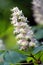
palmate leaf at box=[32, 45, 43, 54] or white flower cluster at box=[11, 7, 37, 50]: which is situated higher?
white flower cluster at box=[11, 7, 37, 50]

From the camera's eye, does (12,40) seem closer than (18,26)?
No

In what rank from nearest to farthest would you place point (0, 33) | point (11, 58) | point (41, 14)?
point (11, 58)
point (41, 14)
point (0, 33)

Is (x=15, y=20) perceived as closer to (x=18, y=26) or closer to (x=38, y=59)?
(x=18, y=26)

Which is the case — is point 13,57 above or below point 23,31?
below

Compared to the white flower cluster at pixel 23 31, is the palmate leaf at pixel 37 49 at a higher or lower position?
lower

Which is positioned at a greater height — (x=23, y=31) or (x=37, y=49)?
(x=23, y=31)

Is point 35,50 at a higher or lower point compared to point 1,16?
lower

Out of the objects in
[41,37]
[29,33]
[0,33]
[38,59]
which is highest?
[0,33]

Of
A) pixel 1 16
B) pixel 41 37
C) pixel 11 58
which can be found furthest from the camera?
pixel 1 16

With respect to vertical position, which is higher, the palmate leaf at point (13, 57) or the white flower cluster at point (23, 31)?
the white flower cluster at point (23, 31)

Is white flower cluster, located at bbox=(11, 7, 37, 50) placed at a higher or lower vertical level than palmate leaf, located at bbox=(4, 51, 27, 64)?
higher

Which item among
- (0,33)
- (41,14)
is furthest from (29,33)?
(0,33)
